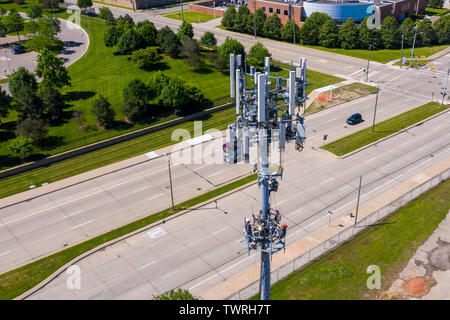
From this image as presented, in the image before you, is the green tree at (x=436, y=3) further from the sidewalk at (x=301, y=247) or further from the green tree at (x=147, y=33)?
the sidewalk at (x=301, y=247)

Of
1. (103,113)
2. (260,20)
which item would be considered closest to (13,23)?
(103,113)

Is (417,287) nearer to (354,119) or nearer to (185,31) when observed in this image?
(354,119)

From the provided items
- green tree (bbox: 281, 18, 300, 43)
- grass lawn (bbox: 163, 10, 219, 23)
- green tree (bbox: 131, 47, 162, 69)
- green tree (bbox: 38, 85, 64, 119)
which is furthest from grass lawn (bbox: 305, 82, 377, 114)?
grass lawn (bbox: 163, 10, 219, 23)

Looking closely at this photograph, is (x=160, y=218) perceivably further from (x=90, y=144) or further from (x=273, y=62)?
(x=273, y=62)

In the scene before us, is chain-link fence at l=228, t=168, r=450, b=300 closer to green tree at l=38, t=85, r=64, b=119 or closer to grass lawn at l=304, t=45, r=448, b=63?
green tree at l=38, t=85, r=64, b=119

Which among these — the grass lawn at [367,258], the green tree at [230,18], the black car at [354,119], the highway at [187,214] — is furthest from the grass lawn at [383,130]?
the green tree at [230,18]
